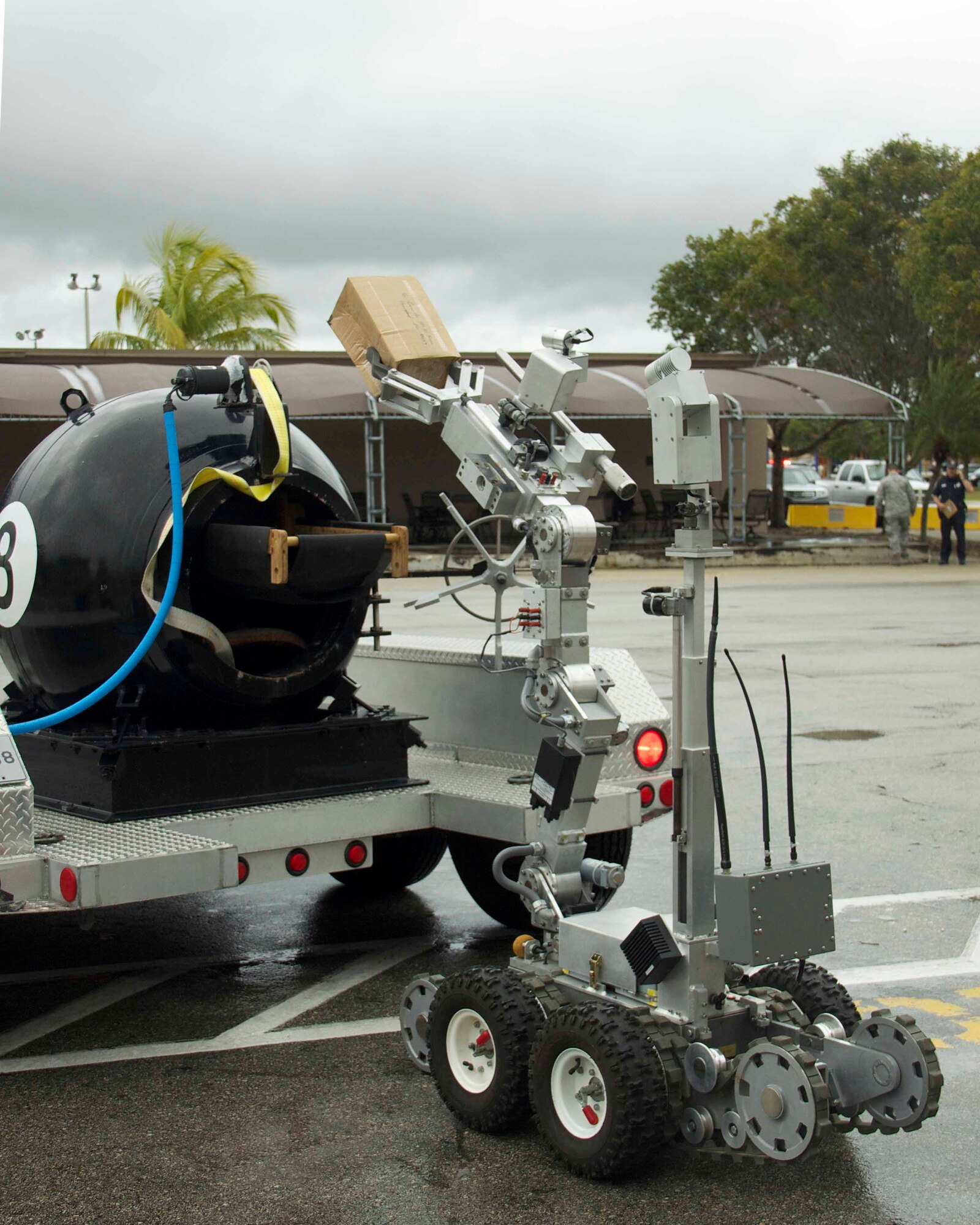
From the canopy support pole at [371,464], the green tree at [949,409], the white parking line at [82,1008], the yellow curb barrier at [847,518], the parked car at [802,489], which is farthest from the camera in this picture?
the parked car at [802,489]

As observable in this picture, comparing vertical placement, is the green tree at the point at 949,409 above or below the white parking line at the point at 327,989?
above

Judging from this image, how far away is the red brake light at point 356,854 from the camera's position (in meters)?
5.38

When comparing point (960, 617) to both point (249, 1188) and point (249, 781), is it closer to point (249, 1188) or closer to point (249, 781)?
point (249, 781)

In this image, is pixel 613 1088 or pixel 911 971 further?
pixel 911 971

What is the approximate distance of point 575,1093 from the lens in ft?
13.2

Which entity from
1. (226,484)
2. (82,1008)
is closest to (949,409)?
(226,484)

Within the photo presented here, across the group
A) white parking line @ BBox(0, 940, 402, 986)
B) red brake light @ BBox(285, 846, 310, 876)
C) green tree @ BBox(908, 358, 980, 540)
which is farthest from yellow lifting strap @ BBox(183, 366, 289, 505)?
green tree @ BBox(908, 358, 980, 540)

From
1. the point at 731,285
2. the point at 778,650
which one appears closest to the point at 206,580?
the point at 778,650

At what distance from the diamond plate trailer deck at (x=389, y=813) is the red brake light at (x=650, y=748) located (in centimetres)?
3

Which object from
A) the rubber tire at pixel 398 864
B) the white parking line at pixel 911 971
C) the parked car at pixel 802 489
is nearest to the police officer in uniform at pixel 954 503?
the parked car at pixel 802 489

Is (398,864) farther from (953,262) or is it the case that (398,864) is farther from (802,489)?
(802,489)

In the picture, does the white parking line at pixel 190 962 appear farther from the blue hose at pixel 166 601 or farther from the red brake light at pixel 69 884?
the red brake light at pixel 69 884

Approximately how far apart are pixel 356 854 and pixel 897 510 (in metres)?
25.6

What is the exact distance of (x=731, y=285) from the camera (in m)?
47.1
